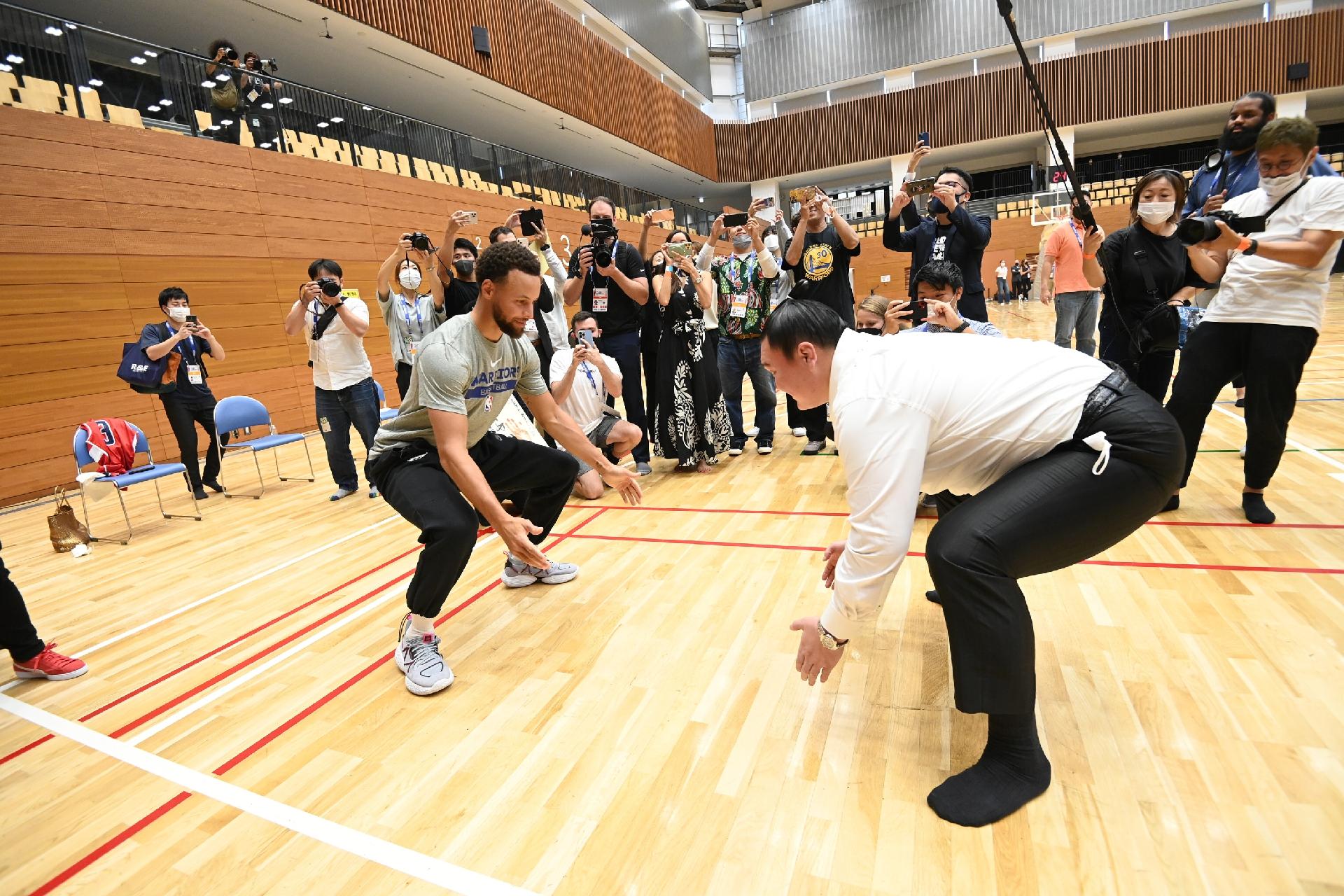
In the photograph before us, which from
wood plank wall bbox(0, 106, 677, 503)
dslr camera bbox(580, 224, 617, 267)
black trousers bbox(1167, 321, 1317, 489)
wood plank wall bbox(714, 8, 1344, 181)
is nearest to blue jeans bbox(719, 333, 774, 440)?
dslr camera bbox(580, 224, 617, 267)

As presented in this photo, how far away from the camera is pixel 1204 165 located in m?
3.43

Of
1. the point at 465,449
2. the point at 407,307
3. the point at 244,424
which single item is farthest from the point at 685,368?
the point at 244,424

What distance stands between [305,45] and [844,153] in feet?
45.0

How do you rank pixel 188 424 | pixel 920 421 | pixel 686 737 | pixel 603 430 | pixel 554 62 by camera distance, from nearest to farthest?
pixel 920 421 < pixel 686 737 < pixel 603 430 < pixel 188 424 < pixel 554 62

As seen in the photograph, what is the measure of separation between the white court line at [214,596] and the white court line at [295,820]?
500 mm

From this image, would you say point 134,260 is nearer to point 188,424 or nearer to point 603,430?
point 188,424

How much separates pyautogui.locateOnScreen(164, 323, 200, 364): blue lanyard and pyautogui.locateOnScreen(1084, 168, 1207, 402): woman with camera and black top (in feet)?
19.2

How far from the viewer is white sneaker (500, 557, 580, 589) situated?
280 cm

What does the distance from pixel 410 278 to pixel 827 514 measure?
3.23m

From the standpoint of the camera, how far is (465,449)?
81.0 inches

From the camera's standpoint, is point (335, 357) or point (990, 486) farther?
point (335, 357)

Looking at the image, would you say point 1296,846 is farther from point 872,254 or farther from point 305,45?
point 872,254

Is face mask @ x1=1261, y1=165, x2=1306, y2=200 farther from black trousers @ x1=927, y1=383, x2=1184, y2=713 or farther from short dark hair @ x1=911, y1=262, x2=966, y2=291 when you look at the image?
black trousers @ x1=927, y1=383, x2=1184, y2=713

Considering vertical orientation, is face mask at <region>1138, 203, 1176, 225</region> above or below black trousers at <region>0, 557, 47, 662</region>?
above
